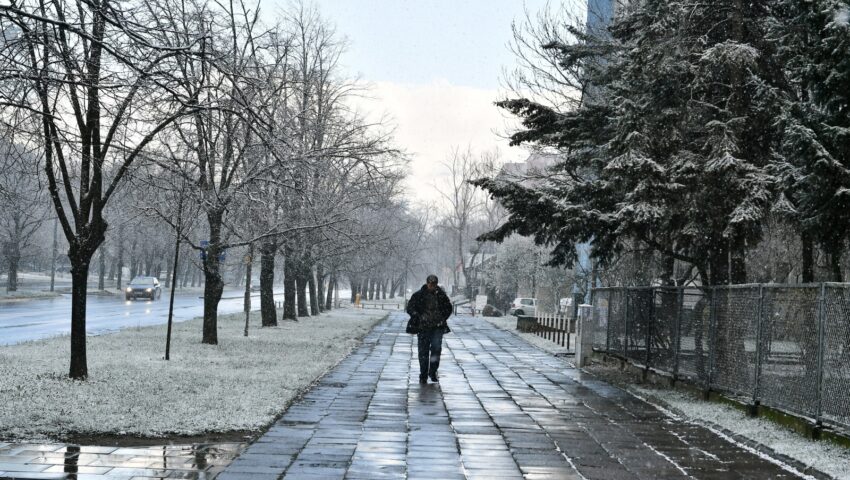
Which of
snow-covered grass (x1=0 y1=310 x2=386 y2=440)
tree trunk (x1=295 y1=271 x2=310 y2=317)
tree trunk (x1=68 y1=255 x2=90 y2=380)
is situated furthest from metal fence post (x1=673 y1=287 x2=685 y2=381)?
tree trunk (x1=295 y1=271 x2=310 y2=317)

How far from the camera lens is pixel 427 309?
14609 millimetres

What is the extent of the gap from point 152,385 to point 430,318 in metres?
4.81

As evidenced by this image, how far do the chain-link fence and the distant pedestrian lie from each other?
377 centimetres

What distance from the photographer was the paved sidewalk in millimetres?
7359

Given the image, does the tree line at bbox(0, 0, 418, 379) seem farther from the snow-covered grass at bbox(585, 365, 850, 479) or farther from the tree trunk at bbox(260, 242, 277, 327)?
the snow-covered grass at bbox(585, 365, 850, 479)

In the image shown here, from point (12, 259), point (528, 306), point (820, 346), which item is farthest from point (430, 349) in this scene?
point (12, 259)

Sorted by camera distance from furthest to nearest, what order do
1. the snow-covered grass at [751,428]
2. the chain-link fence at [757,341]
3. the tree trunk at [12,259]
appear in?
the tree trunk at [12,259], the chain-link fence at [757,341], the snow-covered grass at [751,428]

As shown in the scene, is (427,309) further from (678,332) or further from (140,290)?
(140,290)

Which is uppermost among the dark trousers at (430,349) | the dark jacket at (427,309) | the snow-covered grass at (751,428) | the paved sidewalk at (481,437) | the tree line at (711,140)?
the tree line at (711,140)

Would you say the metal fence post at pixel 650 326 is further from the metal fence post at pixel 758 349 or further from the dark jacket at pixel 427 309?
the metal fence post at pixel 758 349

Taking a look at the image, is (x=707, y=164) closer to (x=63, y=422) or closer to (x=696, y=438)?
(x=696, y=438)

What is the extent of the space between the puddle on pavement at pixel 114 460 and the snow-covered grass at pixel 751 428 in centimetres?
517

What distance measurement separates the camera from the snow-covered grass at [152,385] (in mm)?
8664

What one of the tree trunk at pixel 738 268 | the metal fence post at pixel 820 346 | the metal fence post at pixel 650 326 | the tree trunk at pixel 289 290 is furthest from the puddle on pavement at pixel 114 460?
the tree trunk at pixel 289 290
